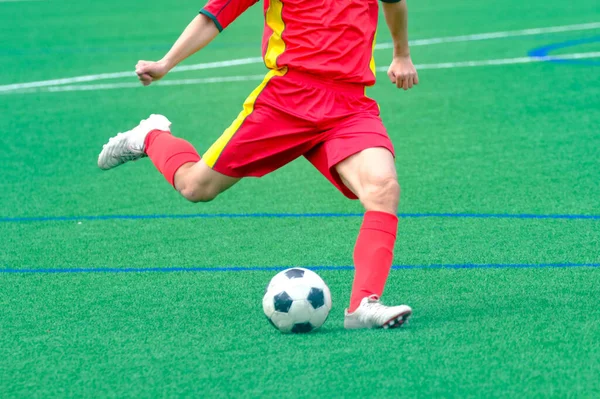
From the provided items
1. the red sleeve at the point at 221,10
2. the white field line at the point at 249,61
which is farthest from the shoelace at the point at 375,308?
the white field line at the point at 249,61

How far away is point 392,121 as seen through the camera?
989cm

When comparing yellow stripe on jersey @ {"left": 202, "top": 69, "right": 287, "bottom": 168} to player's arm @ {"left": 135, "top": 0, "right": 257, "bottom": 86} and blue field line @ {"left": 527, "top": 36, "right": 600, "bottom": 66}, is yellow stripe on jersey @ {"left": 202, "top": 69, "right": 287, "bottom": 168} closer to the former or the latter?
player's arm @ {"left": 135, "top": 0, "right": 257, "bottom": 86}

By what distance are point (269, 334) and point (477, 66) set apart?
8294 mm

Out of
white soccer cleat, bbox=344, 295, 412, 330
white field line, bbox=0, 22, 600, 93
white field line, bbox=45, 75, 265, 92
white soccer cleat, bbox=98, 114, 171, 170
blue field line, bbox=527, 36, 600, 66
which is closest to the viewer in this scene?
white soccer cleat, bbox=344, 295, 412, 330

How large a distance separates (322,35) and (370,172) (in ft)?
2.20

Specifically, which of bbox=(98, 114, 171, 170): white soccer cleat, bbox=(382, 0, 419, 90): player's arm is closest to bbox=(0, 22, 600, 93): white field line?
bbox=(98, 114, 171, 170): white soccer cleat

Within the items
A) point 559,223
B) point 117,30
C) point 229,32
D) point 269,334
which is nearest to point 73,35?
point 117,30

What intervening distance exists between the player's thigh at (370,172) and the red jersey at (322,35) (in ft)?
1.19

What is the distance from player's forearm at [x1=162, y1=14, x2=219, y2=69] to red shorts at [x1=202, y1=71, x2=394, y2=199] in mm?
346

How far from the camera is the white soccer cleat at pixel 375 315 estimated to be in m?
4.54

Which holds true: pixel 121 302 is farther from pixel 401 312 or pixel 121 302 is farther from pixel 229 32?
pixel 229 32

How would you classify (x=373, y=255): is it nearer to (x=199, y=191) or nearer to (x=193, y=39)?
(x=199, y=191)

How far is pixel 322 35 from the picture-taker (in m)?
4.95

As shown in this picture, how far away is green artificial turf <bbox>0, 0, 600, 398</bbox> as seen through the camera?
416 cm
